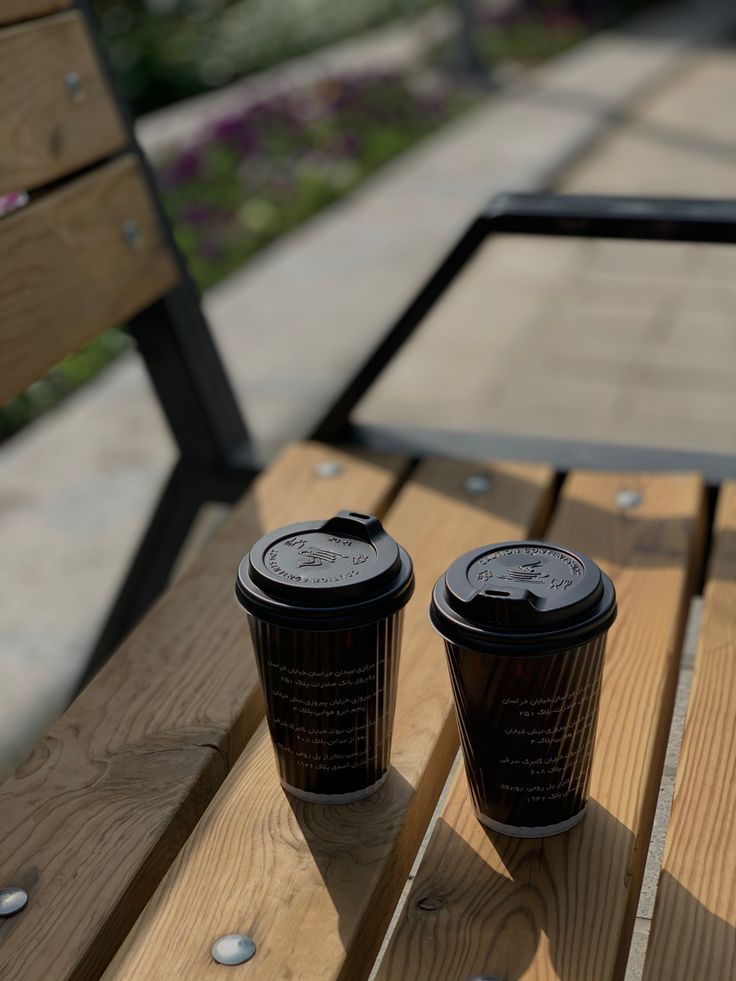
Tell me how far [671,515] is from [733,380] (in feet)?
6.82

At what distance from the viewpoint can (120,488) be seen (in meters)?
2.77

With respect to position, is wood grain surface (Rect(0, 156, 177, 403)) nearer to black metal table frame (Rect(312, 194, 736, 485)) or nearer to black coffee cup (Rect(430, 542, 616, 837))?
black metal table frame (Rect(312, 194, 736, 485))

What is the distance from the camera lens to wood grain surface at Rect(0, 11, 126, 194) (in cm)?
157

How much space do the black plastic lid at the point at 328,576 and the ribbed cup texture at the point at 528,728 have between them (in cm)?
7

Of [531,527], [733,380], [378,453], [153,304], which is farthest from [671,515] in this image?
[733,380]

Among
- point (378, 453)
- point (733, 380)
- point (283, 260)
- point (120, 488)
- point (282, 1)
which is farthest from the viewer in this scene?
point (282, 1)

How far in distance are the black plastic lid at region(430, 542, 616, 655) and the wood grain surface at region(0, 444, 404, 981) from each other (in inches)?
12.4

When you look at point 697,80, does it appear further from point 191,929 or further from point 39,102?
point 191,929

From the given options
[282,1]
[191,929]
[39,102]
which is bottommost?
[282,1]

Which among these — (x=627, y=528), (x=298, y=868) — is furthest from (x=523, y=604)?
(x=627, y=528)

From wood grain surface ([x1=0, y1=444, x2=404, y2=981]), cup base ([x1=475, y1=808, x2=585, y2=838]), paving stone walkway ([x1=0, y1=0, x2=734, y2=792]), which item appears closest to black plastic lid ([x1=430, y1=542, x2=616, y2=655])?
cup base ([x1=475, y1=808, x2=585, y2=838])

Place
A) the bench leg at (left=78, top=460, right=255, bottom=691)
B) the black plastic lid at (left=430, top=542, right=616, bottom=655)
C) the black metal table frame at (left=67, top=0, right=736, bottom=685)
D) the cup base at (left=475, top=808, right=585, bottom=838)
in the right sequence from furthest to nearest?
1. the bench leg at (left=78, top=460, right=255, bottom=691)
2. the black metal table frame at (left=67, top=0, right=736, bottom=685)
3. the cup base at (left=475, top=808, right=585, bottom=838)
4. the black plastic lid at (left=430, top=542, right=616, bottom=655)

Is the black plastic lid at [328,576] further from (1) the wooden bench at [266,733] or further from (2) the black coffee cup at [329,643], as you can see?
(1) the wooden bench at [266,733]

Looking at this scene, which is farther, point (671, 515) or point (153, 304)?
point (153, 304)
